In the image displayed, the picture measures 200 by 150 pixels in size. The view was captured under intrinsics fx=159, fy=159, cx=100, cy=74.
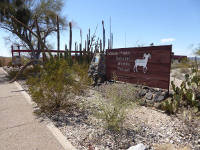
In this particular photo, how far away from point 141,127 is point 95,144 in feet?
3.94

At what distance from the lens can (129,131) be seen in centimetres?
319

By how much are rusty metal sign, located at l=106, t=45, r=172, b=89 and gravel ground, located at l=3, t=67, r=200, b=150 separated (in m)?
1.34

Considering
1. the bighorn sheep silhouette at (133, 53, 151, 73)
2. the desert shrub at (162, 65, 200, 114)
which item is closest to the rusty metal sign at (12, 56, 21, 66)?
the bighorn sheep silhouette at (133, 53, 151, 73)

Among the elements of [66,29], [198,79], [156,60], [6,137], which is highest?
[66,29]

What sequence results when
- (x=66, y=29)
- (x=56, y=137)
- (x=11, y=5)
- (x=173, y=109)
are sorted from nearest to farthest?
(x=56, y=137), (x=173, y=109), (x=11, y=5), (x=66, y=29)

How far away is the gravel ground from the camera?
9.14ft

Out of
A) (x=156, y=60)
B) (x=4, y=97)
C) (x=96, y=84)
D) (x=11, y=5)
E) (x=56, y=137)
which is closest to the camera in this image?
(x=56, y=137)

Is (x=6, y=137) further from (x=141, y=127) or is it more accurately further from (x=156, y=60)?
(x=156, y=60)

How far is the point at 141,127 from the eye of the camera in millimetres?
3436

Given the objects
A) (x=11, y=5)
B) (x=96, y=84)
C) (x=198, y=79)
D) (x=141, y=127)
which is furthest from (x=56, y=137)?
(x=11, y=5)

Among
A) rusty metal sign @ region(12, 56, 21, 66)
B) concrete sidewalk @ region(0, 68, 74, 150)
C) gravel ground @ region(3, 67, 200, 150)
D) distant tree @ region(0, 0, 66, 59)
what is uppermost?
distant tree @ region(0, 0, 66, 59)

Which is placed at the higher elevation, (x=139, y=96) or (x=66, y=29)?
(x=66, y=29)

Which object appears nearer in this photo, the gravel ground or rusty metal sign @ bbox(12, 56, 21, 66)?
the gravel ground

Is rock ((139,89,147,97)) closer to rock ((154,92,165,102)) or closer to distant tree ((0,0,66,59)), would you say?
rock ((154,92,165,102))
